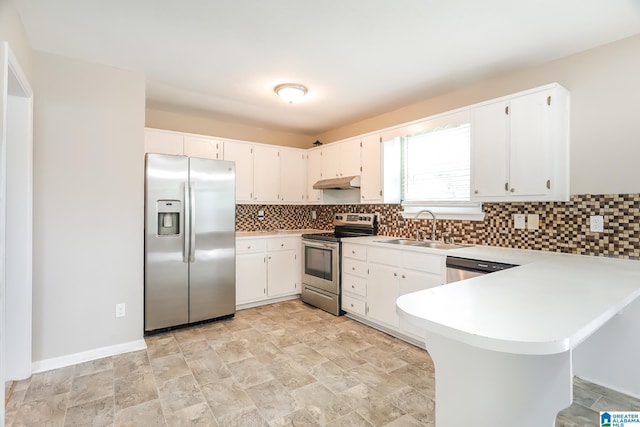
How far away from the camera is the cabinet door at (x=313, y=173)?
15.6 ft

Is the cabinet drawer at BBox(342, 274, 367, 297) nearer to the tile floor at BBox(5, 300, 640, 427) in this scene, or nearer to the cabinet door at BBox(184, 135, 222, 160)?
the tile floor at BBox(5, 300, 640, 427)

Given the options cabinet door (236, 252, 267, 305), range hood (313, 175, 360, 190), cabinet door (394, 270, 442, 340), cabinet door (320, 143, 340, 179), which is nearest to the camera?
cabinet door (394, 270, 442, 340)

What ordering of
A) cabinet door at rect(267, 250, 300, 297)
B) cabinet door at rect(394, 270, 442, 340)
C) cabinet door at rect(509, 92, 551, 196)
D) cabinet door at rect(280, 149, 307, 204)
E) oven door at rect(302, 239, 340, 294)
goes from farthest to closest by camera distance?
1. cabinet door at rect(280, 149, 307, 204)
2. cabinet door at rect(267, 250, 300, 297)
3. oven door at rect(302, 239, 340, 294)
4. cabinet door at rect(394, 270, 442, 340)
5. cabinet door at rect(509, 92, 551, 196)

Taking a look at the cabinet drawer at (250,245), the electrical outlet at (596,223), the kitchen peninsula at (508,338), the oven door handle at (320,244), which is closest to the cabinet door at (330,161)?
the oven door handle at (320,244)

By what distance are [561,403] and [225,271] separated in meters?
3.16

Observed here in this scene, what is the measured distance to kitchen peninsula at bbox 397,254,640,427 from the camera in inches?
37.8

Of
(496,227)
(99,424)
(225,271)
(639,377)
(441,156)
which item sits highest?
(441,156)

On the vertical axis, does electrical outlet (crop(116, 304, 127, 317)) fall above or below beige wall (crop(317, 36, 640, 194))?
below

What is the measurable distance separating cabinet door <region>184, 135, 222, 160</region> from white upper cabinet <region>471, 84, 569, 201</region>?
9.94 ft

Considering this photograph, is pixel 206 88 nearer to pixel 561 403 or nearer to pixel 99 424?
pixel 99 424

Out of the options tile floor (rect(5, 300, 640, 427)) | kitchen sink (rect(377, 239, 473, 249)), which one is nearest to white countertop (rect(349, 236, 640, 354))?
tile floor (rect(5, 300, 640, 427))

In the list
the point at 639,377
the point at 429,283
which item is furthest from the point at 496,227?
the point at 639,377

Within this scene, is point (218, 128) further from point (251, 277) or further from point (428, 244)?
point (428, 244)

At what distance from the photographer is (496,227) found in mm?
3006
